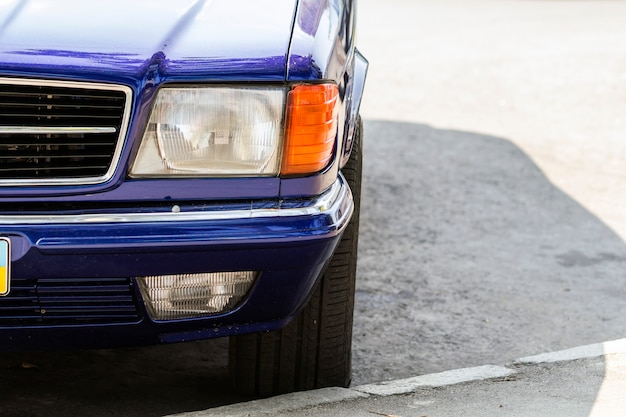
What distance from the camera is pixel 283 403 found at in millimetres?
3266

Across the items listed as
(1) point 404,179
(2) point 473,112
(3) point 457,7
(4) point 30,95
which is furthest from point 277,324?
(3) point 457,7

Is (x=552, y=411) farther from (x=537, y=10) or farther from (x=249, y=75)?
(x=537, y=10)

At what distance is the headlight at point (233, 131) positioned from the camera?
279cm

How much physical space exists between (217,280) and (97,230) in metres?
0.33

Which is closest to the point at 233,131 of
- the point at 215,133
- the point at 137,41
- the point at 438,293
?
the point at 215,133

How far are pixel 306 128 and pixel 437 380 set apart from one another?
1.03 meters

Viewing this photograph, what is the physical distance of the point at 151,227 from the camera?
274 cm

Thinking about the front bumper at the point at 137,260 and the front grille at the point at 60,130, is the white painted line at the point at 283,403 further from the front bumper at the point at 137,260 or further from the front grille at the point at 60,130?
the front grille at the point at 60,130

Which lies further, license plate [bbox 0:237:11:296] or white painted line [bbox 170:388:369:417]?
white painted line [bbox 170:388:369:417]

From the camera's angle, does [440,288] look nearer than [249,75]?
No

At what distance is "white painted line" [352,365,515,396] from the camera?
338 cm

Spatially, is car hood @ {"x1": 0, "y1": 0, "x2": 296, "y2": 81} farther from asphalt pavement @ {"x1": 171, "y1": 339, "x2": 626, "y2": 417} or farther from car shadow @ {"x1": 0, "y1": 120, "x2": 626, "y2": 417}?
car shadow @ {"x1": 0, "y1": 120, "x2": 626, "y2": 417}

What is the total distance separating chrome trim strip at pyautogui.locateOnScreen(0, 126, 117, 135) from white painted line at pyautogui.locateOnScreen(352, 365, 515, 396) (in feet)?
3.83

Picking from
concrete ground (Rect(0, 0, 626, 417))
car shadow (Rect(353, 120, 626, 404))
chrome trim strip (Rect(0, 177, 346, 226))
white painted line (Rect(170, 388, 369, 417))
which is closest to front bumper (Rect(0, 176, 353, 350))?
chrome trim strip (Rect(0, 177, 346, 226))
